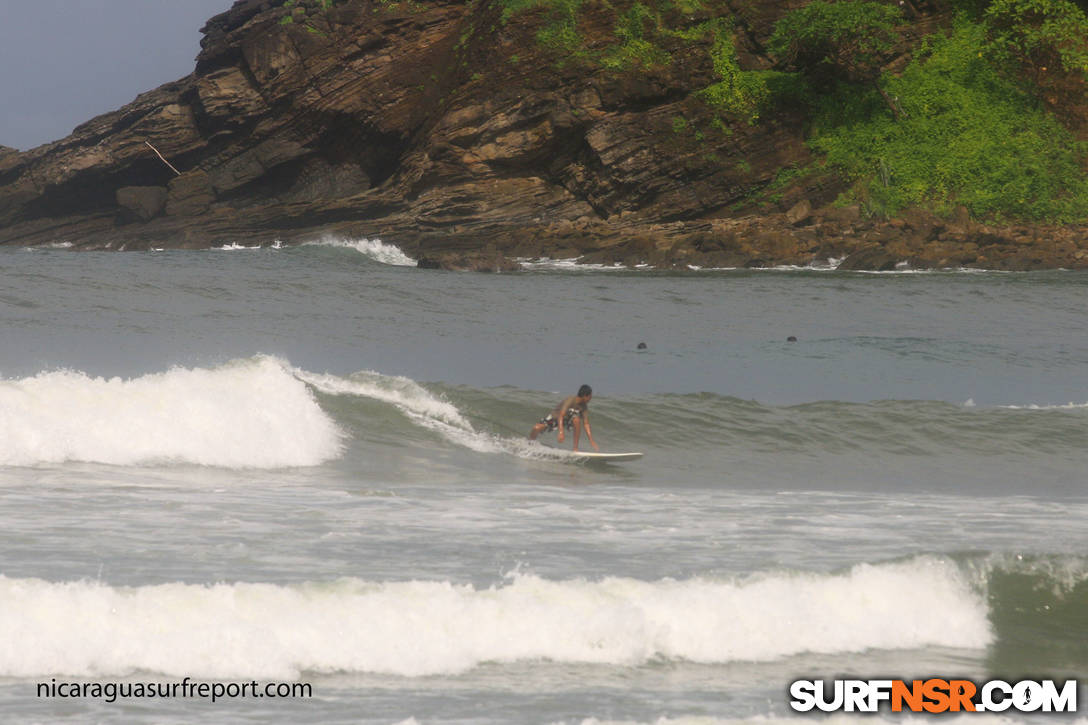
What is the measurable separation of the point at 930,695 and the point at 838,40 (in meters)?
48.4

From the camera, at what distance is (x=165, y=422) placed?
46.2ft

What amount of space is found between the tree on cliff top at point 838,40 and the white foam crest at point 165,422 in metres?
40.7

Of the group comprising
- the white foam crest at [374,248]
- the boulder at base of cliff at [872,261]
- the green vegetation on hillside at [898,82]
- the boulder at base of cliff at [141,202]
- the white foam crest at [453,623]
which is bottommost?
the white foam crest at [453,623]

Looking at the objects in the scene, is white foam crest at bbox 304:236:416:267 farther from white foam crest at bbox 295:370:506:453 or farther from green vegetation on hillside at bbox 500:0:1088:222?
white foam crest at bbox 295:370:506:453

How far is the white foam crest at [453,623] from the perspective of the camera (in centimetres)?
655

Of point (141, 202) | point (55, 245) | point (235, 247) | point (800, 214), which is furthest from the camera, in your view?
point (55, 245)

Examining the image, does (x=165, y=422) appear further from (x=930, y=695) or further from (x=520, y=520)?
(x=930, y=695)

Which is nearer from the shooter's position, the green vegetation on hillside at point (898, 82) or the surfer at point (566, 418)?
the surfer at point (566, 418)

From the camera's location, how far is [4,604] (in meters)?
6.70

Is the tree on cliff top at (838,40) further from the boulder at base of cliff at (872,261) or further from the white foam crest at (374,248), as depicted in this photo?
the white foam crest at (374,248)

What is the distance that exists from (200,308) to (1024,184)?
3434 cm

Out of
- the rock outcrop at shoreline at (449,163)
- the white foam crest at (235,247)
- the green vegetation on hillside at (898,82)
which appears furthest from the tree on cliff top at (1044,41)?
the white foam crest at (235,247)

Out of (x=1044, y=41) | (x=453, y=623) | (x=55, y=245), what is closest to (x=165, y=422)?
(x=453, y=623)

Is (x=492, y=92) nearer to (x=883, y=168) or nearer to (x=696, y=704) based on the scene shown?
(x=883, y=168)
